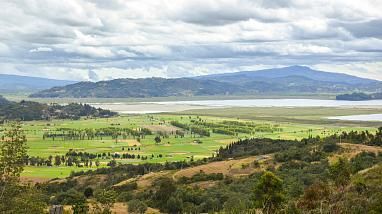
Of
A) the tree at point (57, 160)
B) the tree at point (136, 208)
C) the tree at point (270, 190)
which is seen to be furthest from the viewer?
the tree at point (57, 160)

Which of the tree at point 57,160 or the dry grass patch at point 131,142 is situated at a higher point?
the dry grass patch at point 131,142

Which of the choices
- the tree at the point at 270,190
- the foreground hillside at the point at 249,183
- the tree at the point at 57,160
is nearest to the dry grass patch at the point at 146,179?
the foreground hillside at the point at 249,183

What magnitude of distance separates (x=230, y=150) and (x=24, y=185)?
117 m

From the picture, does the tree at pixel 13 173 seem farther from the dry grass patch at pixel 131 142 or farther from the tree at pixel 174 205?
the dry grass patch at pixel 131 142

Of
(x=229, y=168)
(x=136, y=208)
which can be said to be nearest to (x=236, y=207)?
(x=136, y=208)

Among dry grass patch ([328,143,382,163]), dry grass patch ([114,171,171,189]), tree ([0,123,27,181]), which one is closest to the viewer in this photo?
tree ([0,123,27,181])

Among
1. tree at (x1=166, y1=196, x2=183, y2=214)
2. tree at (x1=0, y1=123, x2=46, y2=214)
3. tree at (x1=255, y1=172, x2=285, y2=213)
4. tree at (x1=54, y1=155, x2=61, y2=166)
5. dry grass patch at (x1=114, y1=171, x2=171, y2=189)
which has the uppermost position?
tree at (x1=0, y1=123, x2=46, y2=214)

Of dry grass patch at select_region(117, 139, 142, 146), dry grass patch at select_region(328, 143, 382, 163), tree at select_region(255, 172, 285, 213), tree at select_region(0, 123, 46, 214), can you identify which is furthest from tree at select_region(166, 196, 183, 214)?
dry grass patch at select_region(117, 139, 142, 146)

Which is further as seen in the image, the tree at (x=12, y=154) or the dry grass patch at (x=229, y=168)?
the dry grass patch at (x=229, y=168)

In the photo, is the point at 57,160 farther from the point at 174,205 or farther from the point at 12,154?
the point at 12,154

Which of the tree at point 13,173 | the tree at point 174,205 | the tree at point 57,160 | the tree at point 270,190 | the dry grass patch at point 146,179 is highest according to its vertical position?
the tree at point 13,173

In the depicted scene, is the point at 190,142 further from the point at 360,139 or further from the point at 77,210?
the point at 77,210

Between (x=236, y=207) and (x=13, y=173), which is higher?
(x=13, y=173)

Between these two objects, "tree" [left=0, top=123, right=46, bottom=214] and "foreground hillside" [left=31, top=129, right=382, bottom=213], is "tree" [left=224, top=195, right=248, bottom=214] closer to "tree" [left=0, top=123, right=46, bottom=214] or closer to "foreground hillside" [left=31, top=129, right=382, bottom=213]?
"foreground hillside" [left=31, top=129, right=382, bottom=213]
